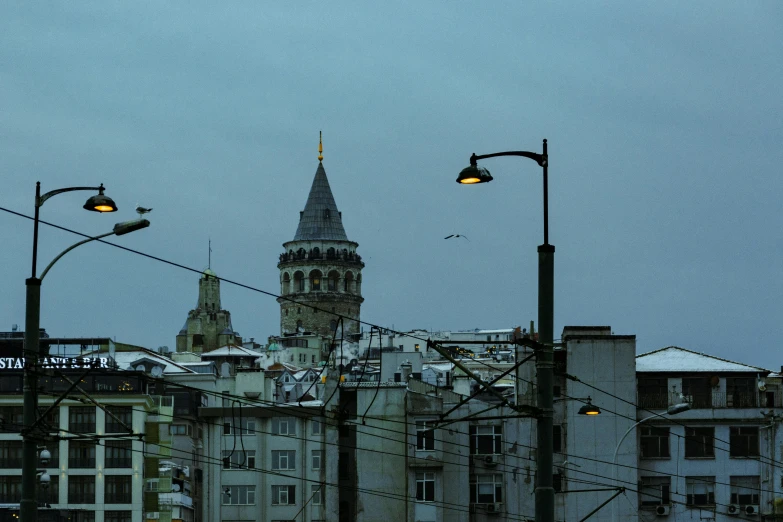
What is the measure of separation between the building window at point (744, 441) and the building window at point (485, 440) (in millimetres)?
11545

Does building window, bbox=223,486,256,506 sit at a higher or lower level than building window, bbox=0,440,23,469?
lower

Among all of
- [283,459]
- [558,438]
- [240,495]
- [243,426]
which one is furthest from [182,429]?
[558,438]

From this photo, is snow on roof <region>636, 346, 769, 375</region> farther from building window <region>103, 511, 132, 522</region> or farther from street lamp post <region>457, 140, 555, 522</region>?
street lamp post <region>457, 140, 555, 522</region>

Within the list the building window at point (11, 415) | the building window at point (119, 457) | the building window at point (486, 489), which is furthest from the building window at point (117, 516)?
the building window at point (486, 489)

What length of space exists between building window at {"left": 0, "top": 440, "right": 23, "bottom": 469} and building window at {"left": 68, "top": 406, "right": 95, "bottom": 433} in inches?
132

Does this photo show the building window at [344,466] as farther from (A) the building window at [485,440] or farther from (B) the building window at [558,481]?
(B) the building window at [558,481]

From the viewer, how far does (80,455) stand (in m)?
102

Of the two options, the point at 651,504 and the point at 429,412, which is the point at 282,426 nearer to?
the point at 429,412

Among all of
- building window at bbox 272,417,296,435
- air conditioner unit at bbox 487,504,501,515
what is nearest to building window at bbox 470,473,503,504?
air conditioner unit at bbox 487,504,501,515

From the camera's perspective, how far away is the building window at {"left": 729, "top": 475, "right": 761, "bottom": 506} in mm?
83188

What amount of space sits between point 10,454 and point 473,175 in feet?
253

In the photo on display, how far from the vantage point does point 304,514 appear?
9219cm

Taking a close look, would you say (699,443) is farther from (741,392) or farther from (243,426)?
(243,426)

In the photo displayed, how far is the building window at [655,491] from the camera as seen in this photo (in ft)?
269
